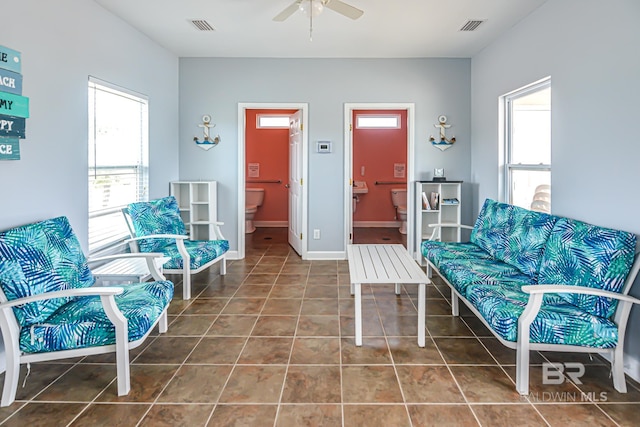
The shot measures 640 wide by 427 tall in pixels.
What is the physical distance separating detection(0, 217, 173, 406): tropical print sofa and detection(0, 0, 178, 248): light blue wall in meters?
0.40

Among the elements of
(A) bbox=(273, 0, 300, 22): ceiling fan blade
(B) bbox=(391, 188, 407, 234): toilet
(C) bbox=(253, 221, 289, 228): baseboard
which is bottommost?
(C) bbox=(253, 221, 289, 228): baseboard

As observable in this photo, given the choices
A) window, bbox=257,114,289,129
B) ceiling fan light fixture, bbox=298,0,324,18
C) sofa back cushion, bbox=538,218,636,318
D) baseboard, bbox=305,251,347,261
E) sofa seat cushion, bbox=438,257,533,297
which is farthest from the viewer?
window, bbox=257,114,289,129

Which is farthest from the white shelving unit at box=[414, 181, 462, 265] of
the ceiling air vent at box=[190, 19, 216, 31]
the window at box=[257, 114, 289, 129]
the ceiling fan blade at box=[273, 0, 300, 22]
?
the window at box=[257, 114, 289, 129]

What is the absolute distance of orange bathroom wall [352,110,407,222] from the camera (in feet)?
26.3

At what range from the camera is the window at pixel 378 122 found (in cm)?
796

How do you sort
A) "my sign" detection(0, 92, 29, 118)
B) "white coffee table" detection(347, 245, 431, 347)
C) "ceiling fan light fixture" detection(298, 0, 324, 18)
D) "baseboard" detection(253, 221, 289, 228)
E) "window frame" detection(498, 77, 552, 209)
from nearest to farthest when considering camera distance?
"my sign" detection(0, 92, 29, 118)
"white coffee table" detection(347, 245, 431, 347)
"ceiling fan light fixture" detection(298, 0, 324, 18)
"window frame" detection(498, 77, 552, 209)
"baseboard" detection(253, 221, 289, 228)

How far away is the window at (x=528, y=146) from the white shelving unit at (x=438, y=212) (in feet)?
2.95

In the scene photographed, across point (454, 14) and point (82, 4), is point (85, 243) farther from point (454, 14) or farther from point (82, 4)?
point (454, 14)

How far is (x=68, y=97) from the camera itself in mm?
3068

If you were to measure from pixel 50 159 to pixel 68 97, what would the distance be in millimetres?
529

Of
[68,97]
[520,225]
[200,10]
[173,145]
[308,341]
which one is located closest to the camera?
[308,341]

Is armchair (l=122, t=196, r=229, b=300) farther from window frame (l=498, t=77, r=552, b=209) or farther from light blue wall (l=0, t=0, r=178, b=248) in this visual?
window frame (l=498, t=77, r=552, b=209)

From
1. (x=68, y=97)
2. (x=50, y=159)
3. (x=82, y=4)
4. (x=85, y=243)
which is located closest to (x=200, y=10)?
(x=82, y=4)
